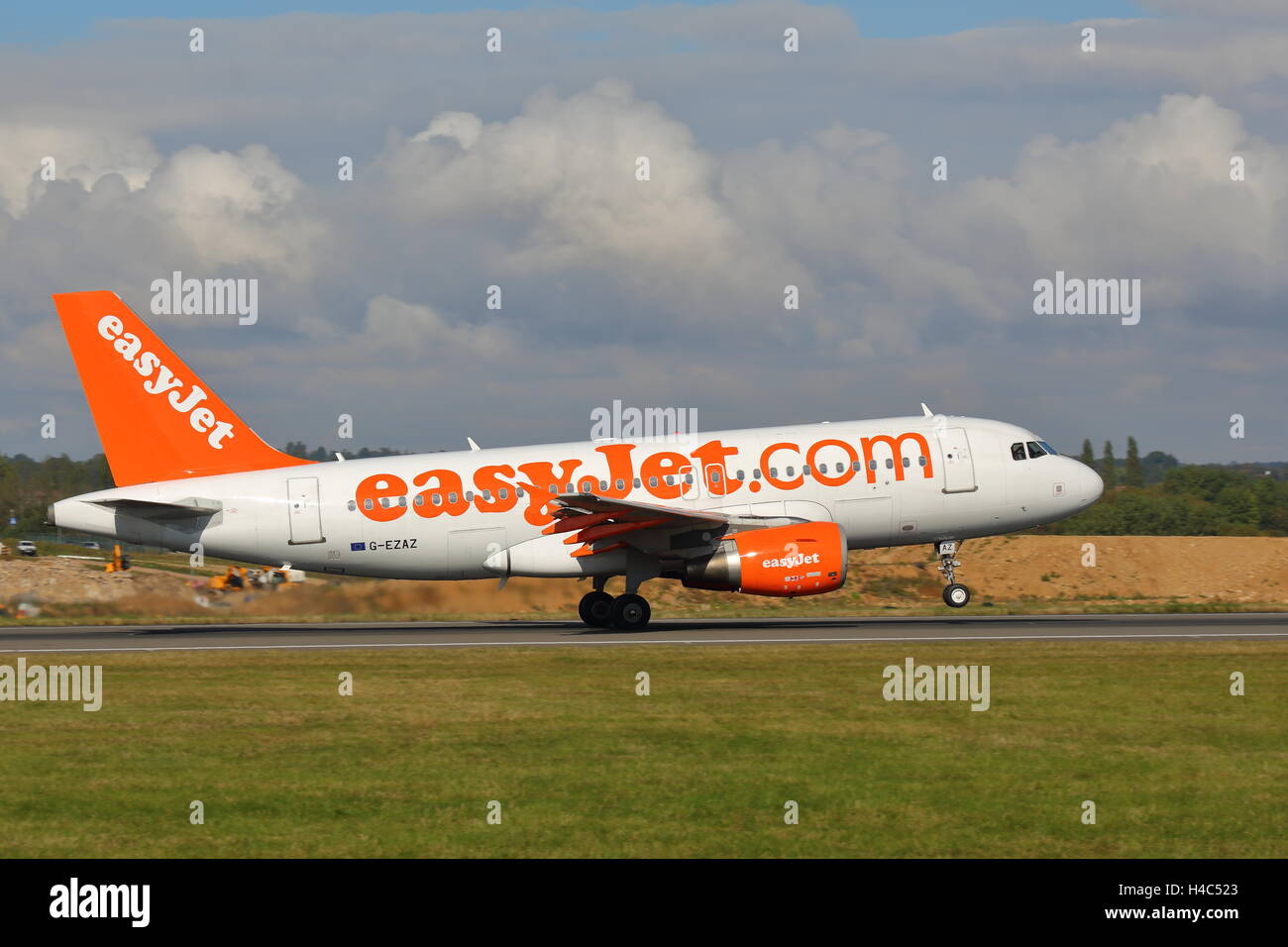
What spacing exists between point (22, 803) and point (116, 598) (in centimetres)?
2957

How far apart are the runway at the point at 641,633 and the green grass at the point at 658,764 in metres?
5.52

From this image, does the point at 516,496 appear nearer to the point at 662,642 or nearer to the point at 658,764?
the point at 662,642

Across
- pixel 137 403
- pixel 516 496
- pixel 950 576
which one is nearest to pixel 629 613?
pixel 516 496

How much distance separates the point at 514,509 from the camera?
35.1m

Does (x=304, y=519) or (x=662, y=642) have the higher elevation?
(x=304, y=519)

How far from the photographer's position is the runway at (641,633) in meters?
30.9

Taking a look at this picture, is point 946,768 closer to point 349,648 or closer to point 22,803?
point 22,803

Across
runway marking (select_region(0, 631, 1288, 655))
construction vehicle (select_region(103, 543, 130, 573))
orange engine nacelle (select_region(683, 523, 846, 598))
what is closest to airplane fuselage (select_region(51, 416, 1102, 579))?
orange engine nacelle (select_region(683, 523, 846, 598))

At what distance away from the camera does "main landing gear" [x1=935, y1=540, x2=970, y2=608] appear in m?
35.3

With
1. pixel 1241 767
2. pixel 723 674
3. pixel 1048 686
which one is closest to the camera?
pixel 1241 767

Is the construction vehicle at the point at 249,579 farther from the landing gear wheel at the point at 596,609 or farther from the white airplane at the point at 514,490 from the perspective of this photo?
the landing gear wheel at the point at 596,609

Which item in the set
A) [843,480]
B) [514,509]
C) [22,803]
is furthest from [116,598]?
[22,803]

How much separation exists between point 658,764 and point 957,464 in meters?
21.1

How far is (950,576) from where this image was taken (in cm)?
3619
